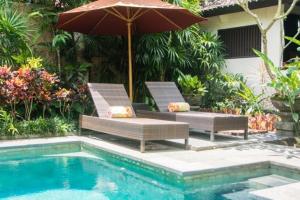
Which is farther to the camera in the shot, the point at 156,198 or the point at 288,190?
the point at 156,198

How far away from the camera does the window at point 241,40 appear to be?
45.3ft

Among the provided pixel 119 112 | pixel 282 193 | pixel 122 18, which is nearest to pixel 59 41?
pixel 122 18

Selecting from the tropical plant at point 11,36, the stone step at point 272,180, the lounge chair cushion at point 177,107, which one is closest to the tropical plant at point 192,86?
the lounge chair cushion at point 177,107

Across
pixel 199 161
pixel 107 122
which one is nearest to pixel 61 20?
pixel 107 122

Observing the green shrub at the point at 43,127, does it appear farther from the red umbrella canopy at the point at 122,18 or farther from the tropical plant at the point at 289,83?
the tropical plant at the point at 289,83

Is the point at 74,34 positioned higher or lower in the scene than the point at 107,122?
higher

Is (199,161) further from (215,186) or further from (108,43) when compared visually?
(108,43)

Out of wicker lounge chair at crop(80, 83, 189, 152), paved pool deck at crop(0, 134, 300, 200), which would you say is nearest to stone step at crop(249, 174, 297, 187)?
paved pool deck at crop(0, 134, 300, 200)

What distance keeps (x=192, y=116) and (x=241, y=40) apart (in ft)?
20.7

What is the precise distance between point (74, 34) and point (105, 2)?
3.87 m

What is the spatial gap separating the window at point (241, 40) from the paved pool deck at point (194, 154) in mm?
5932

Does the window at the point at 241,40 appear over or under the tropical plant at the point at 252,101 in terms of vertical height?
over

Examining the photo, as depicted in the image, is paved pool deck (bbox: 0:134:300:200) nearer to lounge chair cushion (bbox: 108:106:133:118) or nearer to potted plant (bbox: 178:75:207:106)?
lounge chair cushion (bbox: 108:106:133:118)

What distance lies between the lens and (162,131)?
7.53 metres
